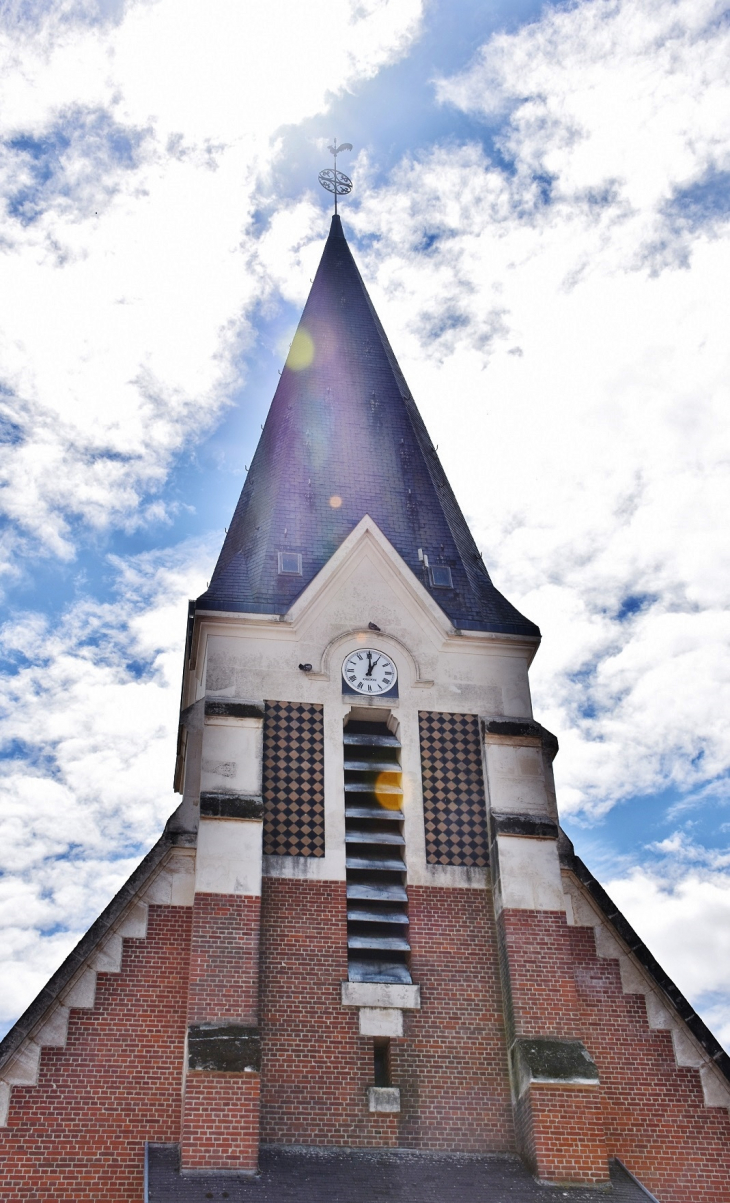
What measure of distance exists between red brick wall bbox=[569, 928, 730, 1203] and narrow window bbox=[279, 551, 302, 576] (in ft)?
24.2

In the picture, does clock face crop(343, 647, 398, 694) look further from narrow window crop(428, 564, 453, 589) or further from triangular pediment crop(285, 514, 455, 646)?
narrow window crop(428, 564, 453, 589)

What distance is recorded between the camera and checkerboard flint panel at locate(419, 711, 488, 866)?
1941 centimetres

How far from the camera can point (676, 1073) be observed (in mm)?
18312

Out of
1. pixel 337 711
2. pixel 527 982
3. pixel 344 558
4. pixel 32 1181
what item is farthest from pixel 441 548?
pixel 32 1181

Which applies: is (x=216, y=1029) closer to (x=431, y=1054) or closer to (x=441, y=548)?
(x=431, y=1054)

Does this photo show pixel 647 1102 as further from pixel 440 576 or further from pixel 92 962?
pixel 440 576

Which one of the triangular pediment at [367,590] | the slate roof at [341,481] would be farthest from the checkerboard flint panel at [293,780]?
the slate roof at [341,481]

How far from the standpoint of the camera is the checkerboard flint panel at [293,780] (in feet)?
62.1

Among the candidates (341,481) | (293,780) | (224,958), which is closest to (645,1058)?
(224,958)

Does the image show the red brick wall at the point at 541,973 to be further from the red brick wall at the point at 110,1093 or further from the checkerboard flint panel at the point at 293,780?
the red brick wall at the point at 110,1093

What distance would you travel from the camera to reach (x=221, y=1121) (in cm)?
1611

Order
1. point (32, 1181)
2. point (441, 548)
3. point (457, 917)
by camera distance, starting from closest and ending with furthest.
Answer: point (32, 1181) < point (457, 917) < point (441, 548)

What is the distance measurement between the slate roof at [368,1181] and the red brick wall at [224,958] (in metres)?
1.69

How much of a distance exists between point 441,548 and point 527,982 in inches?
322
